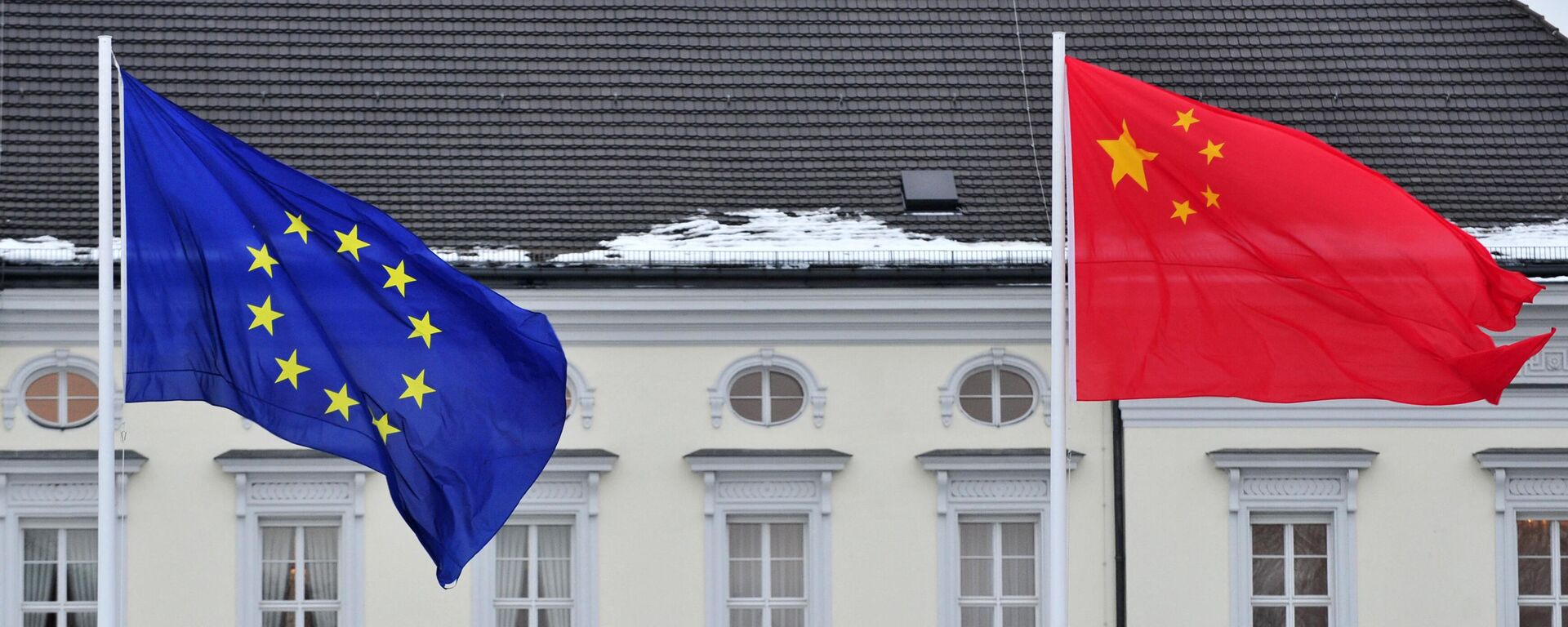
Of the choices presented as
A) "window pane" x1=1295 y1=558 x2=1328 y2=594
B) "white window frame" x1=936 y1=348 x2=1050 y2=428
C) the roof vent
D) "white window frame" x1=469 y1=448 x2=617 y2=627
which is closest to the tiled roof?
the roof vent

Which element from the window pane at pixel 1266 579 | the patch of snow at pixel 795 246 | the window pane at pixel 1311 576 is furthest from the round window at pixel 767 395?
the window pane at pixel 1311 576

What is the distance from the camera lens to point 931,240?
1814cm

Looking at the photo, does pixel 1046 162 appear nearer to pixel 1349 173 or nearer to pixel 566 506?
pixel 566 506

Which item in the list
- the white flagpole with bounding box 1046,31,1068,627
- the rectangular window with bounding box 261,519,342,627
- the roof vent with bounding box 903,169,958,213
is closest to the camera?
the white flagpole with bounding box 1046,31,1068,627

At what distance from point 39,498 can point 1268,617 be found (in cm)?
1002

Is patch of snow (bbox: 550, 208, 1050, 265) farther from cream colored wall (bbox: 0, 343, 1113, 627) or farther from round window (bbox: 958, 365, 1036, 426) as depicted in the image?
round window (bbox: 958, 365, 1036, 426)

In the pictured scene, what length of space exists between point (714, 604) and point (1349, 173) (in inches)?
291

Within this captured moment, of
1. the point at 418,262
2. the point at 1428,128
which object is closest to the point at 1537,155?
the point at 1428,128

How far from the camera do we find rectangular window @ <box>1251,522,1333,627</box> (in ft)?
60.1

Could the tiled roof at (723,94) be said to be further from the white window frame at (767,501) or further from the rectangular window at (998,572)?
the rectangular window at (998,572)

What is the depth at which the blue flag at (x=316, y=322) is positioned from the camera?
12.1m

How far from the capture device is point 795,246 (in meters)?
18.0

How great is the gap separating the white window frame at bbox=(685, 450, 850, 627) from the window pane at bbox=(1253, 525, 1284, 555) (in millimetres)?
3461

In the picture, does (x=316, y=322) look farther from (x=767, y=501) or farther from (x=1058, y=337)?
(x=767, y=501)
